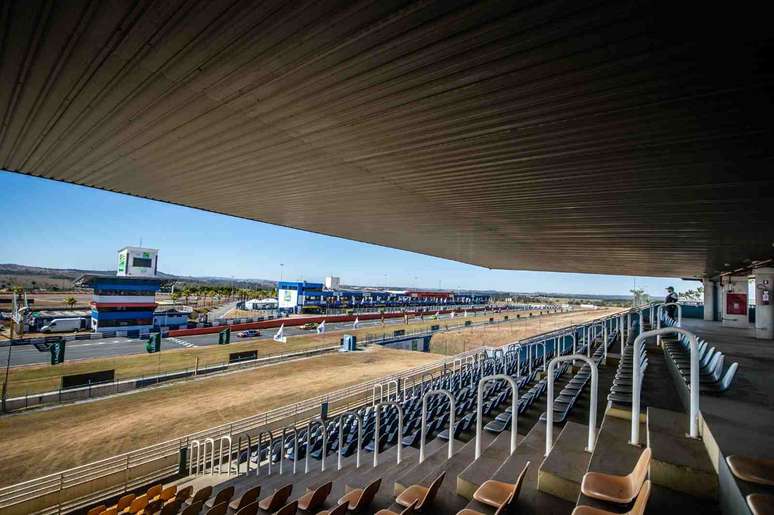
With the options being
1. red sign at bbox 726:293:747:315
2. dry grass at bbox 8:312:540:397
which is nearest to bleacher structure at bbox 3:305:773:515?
red sign at bbox 726:293:747:315

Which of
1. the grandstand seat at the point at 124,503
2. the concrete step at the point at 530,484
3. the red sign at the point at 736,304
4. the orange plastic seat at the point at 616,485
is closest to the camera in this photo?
the orange plastic seat at the point at 616,485

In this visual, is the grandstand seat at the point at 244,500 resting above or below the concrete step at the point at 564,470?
below

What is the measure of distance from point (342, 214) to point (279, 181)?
323 cm

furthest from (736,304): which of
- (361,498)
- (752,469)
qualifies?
(361,498)

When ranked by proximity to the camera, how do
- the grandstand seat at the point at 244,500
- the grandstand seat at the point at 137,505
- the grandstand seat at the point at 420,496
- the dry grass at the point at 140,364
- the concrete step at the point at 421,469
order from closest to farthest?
1. the grandstand seat at the point at 420,496
2. the concrete step at the point at 421,469
3. the grandstand seat at the point at 244,500
4. the grandstand seat at the point at 137,505
5. the dry grass at the point at 140,364

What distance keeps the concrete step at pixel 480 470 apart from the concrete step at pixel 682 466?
1.91 m

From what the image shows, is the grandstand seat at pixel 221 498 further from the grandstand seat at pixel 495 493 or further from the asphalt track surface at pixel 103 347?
the asphalt track surface at pixel 103 347

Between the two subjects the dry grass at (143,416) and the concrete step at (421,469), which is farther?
the dry grass at (143,416)

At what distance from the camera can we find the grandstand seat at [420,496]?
407 centimetres

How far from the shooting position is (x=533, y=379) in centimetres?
1247

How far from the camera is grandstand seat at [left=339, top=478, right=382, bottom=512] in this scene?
4.84 meters

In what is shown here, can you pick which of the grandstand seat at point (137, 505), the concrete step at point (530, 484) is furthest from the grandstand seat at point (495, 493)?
the grandstand seat at point (137, 505)

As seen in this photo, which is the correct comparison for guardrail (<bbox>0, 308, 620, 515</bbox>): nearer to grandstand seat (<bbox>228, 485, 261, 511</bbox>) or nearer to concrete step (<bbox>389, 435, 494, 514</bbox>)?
grandstand seat (<bbox>228, 485, 261, 511</bbox>)

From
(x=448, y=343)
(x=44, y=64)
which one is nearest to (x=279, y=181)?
(x=44, y=64)
